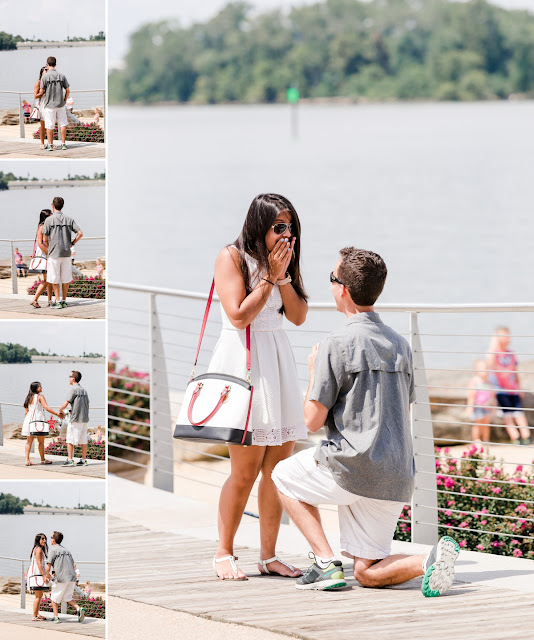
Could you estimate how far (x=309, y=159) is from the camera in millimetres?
89375

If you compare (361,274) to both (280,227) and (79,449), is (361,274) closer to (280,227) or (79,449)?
(280,227)

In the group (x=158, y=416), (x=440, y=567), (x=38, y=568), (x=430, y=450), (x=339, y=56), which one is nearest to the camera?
(x=38, y=568)

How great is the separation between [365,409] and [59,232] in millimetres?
1471

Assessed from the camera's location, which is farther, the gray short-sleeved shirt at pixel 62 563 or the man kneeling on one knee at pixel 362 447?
the man kneeling on one knee at pixel 362 447

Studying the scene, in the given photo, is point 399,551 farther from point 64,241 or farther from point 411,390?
point 64,241

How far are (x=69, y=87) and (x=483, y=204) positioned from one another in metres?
60.4

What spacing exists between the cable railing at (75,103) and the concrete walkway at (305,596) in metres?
1.81

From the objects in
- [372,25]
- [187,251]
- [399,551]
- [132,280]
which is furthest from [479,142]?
[399,551]

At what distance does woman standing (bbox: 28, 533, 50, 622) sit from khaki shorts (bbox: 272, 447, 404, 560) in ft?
4.32

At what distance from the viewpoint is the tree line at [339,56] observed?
364 feet

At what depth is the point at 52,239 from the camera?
364 cm

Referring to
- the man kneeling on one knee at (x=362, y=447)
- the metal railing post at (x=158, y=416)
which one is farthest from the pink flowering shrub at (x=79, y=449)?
the metal railing post at (x=158, y=416)

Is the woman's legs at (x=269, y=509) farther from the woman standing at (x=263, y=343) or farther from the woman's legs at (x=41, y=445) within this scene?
the woman's legs at (x=41, y=445)

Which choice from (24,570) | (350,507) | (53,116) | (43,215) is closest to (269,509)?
(350,507)
